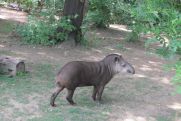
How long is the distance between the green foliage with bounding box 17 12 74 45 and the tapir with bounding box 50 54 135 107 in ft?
14.0

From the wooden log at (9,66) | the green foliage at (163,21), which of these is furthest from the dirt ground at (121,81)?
the green foliage at (163,21)

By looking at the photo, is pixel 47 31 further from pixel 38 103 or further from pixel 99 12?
pixel 38 103

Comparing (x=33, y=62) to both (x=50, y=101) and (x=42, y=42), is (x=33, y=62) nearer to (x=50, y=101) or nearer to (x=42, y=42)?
(x=42, y=42)

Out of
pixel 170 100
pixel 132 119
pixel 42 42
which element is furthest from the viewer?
pixel 42 42

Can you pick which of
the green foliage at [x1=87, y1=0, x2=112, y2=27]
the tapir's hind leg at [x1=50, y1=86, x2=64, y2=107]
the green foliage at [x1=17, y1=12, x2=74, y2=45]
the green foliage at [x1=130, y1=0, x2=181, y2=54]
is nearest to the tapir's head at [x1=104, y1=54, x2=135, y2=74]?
the tapir's hind leg at [x1=50, y1=86, x2=64, y2=107]

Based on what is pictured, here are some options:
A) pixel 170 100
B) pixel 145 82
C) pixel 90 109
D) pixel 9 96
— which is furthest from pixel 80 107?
pixel 145 82

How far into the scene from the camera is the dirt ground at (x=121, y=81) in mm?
6672

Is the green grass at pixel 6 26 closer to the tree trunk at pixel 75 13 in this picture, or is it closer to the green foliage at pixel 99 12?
the tree trunk at pixel 75 13

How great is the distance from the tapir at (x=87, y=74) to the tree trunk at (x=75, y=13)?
174 inches

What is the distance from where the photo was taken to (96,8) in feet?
48.8

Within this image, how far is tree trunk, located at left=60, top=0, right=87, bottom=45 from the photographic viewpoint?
37.4 ft

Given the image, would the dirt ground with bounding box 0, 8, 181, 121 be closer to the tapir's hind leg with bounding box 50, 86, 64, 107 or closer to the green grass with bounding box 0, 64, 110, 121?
the green grass with bounding box 0, 64, 110, 121

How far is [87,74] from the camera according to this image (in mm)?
6691

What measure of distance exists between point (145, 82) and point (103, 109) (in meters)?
2.24
